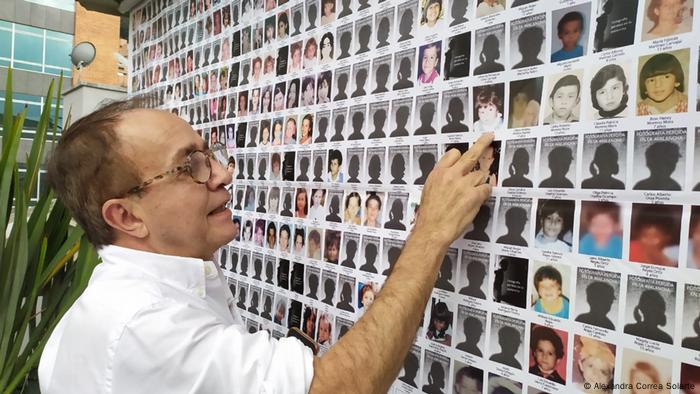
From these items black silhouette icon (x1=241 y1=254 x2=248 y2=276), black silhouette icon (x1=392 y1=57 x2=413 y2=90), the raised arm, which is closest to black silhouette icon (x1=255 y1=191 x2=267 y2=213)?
black silhouette icon (x1=241 y1=254 x2=248 y2=276)

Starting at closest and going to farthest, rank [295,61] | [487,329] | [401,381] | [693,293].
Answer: [693,293] < [487,329] < [401,381] < [295,61]

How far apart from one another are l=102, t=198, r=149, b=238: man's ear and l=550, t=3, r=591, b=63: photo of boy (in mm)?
739

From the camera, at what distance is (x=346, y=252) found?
122cm

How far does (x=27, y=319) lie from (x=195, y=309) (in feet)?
3.23

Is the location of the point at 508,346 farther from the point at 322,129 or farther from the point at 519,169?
the point at 322,129

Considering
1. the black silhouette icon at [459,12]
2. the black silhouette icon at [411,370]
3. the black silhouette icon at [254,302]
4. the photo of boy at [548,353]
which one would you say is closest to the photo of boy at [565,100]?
the black silhouette icon at [459,12]

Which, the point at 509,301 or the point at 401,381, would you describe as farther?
the point at 401,381

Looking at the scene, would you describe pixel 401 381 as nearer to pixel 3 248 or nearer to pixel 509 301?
pixel 509 301

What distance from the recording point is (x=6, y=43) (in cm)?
1084

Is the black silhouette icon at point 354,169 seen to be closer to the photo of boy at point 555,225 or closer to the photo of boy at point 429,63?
the photo of boy at point 429,63

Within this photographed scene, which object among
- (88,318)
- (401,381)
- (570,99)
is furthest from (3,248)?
(570,99)

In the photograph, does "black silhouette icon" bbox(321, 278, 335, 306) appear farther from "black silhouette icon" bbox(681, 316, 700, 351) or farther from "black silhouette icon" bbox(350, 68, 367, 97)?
"black silhouette icon" bbox(681, 316, 700, 351)

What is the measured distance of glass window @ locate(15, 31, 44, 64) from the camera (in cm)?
1112

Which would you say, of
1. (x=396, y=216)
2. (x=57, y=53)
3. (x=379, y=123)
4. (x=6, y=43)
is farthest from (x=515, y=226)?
(x=57, y=53)
